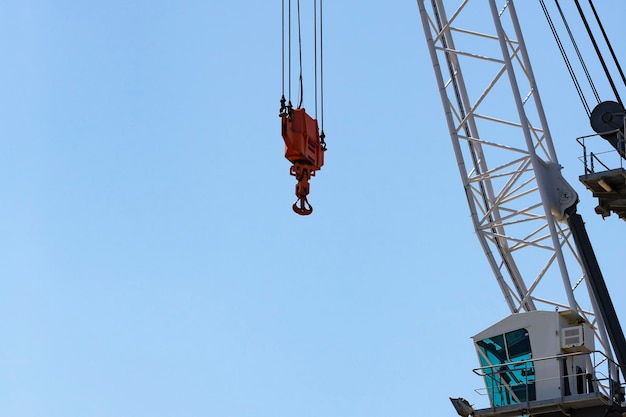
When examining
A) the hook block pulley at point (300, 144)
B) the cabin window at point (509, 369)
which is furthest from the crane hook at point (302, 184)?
the cabin window at point (509, 369)

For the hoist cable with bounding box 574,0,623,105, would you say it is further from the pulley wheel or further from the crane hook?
the crane hook

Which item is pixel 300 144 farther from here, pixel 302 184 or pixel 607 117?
pixel 607 117

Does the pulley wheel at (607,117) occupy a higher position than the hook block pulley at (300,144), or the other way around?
the pulley wheel at (607,117)

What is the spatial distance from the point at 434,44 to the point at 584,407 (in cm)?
1636

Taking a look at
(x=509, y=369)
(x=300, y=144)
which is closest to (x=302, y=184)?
(x=300, y=144)

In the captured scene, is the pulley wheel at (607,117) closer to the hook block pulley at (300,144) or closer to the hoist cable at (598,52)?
the hoist cable at (598,52)

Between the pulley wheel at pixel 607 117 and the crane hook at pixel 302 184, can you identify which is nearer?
the crane hook at pixel 302 184

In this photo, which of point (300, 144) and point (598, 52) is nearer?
point (300, 144)

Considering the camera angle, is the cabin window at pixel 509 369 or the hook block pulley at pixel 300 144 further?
the cabin window at pixel 509 369

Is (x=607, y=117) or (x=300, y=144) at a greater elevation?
(x=607, y=117)

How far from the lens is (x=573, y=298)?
53.0m

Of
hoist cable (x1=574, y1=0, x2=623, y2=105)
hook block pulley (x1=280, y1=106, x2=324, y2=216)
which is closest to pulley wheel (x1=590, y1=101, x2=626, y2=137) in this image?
hoist cable (x1=574, y1=0, x2=623, y2=105)

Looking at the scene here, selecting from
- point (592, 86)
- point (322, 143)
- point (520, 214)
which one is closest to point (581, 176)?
point (520, 214)

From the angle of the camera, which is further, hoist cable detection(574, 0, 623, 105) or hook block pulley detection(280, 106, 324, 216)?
hoist cable detection(574, 0, 623, 105)
